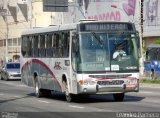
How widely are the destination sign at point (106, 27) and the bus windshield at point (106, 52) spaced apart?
0.78 ft

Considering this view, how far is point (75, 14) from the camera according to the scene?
84125 millimetres

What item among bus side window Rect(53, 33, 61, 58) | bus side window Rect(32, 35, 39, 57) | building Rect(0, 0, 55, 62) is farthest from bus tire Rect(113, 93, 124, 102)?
building Rect(0, 0, 55, 62)

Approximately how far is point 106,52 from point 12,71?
110 ft

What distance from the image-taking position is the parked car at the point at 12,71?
53906 millimetres

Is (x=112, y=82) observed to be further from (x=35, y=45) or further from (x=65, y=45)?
(x=35, y=45)

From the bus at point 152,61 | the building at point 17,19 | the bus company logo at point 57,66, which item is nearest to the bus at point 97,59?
the bus company logo at point 57,66

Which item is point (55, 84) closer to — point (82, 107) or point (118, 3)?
point (82, 107)

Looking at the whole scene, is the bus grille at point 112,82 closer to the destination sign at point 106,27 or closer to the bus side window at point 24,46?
the destination sign at point 106,27

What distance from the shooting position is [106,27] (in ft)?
72.4

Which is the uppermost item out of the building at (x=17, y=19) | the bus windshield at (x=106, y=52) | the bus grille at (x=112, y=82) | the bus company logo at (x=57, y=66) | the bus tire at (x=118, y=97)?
the building at (x=17, y=19)

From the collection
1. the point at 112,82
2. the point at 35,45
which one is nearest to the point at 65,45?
the point at 112,82

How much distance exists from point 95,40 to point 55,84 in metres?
3.66

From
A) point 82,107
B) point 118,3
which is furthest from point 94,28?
point 118,3

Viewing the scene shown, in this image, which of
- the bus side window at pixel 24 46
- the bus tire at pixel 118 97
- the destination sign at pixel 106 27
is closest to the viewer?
the destination sign at pixel 106 27
